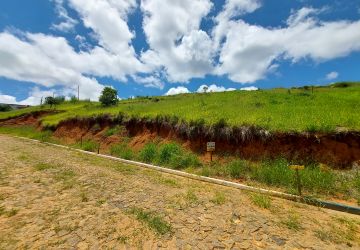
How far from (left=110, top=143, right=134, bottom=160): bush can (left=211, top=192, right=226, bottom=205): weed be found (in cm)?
701

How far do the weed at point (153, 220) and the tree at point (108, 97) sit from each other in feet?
83.6

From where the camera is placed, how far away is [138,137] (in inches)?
608

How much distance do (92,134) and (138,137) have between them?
5846mm

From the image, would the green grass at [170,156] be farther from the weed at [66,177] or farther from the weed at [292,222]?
the weed at [292,222]

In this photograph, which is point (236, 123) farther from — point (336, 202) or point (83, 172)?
point (83, 172)

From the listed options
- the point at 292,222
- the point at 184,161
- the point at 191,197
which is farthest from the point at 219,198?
the point at 184,161

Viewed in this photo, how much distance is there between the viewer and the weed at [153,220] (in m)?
4.86

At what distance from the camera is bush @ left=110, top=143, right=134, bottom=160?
524 inches

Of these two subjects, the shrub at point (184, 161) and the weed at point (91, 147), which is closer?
the shrub at point (184, 161)

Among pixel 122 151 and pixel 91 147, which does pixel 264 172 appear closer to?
pixel 122 151

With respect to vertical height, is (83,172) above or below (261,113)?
below

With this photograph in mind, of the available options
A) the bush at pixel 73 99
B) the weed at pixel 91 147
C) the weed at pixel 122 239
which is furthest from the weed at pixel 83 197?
the bush at pixel 73 99

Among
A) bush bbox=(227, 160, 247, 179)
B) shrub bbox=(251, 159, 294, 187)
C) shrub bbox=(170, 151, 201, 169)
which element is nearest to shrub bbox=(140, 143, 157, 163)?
shrub bbox=(170, 151, 201, 169)

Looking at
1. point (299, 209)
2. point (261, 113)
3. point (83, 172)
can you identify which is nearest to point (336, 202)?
point (299, 209)
